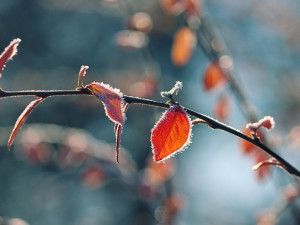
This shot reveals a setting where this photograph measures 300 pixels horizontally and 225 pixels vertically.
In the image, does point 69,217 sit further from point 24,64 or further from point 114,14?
point 114,14

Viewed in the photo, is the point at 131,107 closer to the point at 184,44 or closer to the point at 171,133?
the point at 184,44

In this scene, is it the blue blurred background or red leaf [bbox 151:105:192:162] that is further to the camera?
the blue blurred background

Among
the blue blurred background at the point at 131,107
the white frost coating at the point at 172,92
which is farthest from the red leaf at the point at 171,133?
the blue blurred background at the point at 131,107

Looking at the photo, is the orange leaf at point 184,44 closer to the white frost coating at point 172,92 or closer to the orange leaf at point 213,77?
the orange leaf at point 213,77

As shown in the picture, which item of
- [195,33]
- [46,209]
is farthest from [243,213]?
[195,33]

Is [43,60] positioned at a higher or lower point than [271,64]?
lower

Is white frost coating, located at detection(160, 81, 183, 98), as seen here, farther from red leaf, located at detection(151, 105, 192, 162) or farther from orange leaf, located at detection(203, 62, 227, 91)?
orange leaf, located at detection(203, 62, 227, 91)

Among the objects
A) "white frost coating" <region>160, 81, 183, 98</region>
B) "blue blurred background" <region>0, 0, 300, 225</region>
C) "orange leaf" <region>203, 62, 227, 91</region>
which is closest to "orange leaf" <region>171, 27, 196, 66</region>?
"orange leaf" <region>203, 62, 227, 91</region>
